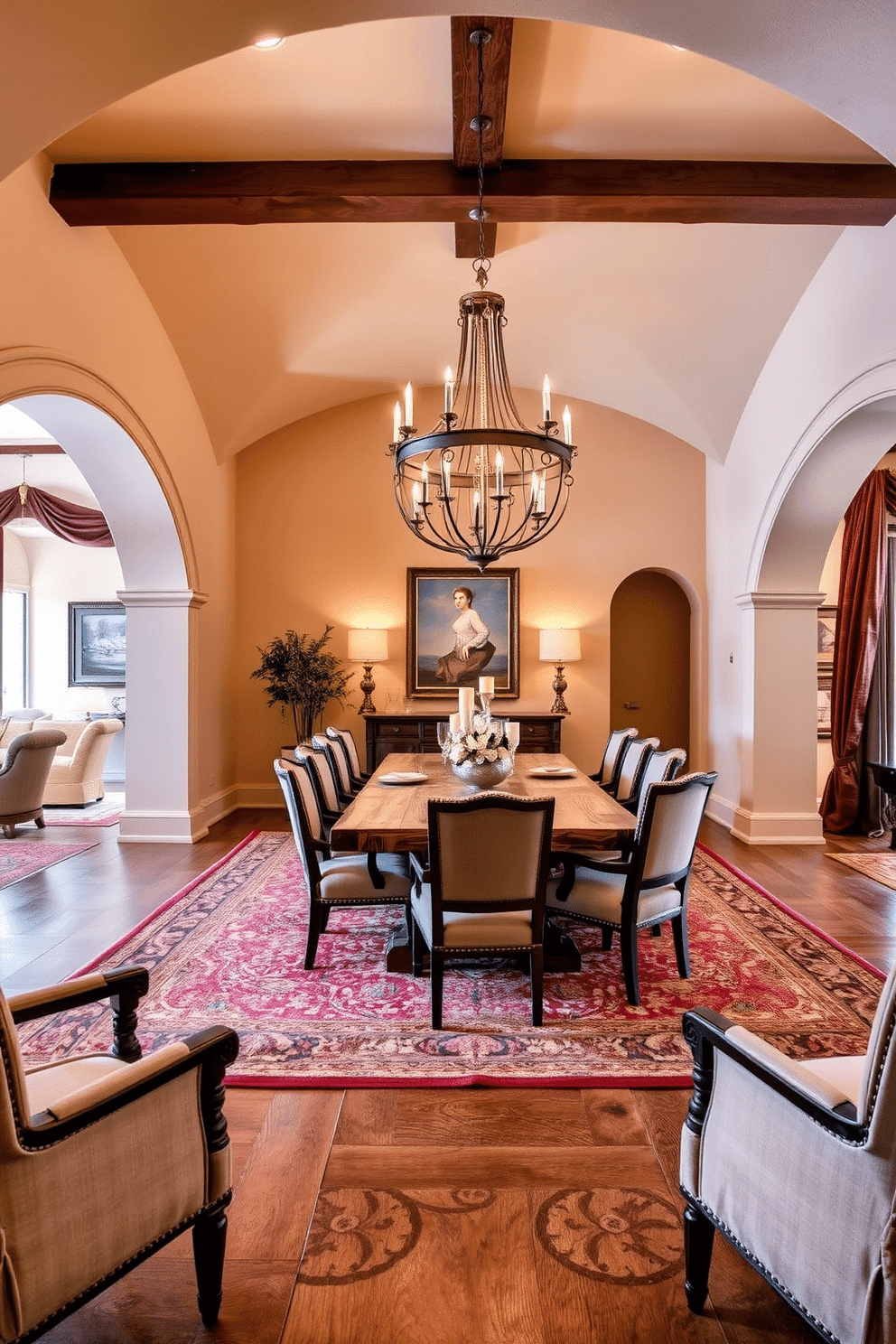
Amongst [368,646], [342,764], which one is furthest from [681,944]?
[368,646]

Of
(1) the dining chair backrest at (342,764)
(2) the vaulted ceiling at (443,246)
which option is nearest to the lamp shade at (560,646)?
(2) the vaulted ceiling at (443,246)

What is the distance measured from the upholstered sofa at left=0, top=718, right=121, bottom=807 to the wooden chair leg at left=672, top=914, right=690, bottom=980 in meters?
5.78

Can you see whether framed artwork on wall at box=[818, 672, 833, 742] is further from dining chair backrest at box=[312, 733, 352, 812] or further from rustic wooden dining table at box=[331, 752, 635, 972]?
dining chair backrest at box=[312, 733, 352, 812]

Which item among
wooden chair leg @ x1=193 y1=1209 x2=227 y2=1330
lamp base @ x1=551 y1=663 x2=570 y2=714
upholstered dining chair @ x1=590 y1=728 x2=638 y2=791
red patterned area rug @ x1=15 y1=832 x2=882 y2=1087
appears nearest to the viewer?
wooden chair leg @ x1=193 y1=1209 x2=227 y2=1330

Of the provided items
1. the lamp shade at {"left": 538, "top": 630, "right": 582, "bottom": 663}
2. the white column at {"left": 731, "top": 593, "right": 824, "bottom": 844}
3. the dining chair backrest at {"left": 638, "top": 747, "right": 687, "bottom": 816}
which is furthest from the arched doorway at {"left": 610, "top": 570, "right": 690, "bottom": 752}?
the dining chair backrest at {"left": 638, "top": 747, "right": 687, "bottom": 816}

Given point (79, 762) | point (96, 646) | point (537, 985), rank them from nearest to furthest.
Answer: point (537, 985) < point (79, 762) < point (96, 646)

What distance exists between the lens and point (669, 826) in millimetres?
3107

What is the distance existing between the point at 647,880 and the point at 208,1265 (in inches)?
78.0

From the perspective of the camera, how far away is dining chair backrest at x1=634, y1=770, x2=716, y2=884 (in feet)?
9.89

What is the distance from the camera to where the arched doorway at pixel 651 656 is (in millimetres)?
7836

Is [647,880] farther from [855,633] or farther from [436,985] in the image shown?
[855,633]

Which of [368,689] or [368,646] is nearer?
[368,646]

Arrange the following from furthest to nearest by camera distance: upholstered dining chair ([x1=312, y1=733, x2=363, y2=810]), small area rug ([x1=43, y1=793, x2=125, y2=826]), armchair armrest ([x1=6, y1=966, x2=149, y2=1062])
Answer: small area rug ([x1=43, y1=793, x2=125, y2=826])
upholstered dining chair ([x1=312, y1=733, x2=363, y2=810])
armchair armrest ([x1=6, y1=966, x2=149, y2=1062])

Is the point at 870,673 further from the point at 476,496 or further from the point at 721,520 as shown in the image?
the point at 476,496
